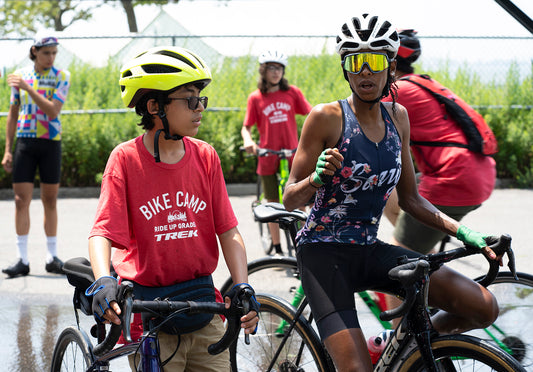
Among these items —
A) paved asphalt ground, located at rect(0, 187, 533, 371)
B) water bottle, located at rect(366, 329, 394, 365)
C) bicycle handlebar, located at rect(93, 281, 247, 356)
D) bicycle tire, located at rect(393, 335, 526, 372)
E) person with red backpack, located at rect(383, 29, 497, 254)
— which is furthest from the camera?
paved asphalt ground, located at rect(0, 187, 533, 371)

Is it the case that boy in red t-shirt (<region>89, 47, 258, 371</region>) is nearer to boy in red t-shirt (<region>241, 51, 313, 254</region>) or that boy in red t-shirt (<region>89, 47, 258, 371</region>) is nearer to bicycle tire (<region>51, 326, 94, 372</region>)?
bicycle tire (<region>51, 326, 94, 372</region>)

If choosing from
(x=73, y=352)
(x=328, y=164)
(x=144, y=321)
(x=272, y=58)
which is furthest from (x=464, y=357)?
(x=272, y=58)

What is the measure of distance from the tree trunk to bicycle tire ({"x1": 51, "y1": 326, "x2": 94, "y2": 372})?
26.6 m

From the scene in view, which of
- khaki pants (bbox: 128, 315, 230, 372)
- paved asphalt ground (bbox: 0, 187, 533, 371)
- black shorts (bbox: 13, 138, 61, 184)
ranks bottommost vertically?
paved asphalt ground (bbox: 0, 187, 533, 371)

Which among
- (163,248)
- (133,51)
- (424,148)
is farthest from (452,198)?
(133,51)

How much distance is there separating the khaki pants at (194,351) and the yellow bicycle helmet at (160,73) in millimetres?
982

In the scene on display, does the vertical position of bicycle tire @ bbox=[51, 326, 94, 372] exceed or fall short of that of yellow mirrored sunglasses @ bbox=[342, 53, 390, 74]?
it falls short

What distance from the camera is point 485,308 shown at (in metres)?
3.20

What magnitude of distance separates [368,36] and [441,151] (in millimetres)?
1422

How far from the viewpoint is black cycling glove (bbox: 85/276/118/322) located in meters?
2.46

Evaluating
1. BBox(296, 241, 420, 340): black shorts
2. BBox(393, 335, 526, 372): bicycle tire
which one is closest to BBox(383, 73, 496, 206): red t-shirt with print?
BBox(296, 241, 420, 340): black shorts

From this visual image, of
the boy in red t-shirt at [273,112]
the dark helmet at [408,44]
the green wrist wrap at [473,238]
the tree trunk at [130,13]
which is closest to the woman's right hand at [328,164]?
the green wrist wrap at [473,238]

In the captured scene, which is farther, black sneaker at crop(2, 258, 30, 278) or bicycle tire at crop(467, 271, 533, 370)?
black sneaker at crop(2, 258, 30, 278)

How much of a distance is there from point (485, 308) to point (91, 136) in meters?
10.0
